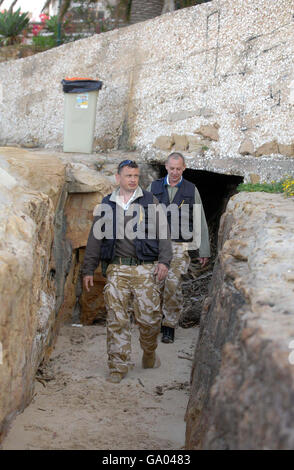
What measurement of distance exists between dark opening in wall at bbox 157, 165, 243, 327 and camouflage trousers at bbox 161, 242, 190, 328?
27.4 inches

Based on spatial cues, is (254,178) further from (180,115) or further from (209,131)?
(180,115)

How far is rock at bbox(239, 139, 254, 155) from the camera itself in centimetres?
609

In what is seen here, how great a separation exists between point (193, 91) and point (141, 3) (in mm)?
5245

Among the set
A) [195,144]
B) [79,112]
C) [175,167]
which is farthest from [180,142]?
[175,167]

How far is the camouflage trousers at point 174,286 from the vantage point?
5586 mm

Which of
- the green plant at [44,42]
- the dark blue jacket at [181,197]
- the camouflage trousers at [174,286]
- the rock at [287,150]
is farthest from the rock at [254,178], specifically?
the green plant at [44,42]

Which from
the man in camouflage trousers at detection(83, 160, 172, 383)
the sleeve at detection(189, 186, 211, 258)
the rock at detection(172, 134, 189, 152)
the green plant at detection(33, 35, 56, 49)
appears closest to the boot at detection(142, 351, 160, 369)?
the man in camouflage trousers at detection(83, 160, 172, 383)

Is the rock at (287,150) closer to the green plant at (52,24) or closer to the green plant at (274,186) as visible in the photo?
the green plant at (274,186)

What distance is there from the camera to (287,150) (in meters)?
5.73

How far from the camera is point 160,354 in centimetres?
525

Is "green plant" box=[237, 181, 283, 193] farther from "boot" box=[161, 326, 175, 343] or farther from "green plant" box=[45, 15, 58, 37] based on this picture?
"green plant" box=[45, 15, 58, 37]

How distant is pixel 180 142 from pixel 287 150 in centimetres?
163

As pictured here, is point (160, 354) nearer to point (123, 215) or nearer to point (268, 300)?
point (123, 215)

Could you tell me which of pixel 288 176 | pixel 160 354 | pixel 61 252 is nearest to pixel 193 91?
pixel 288 176
